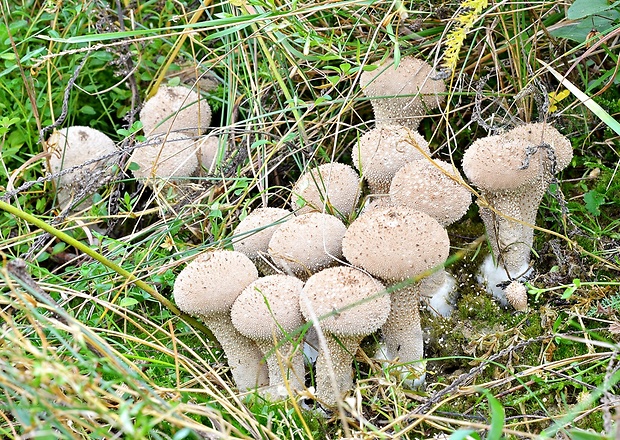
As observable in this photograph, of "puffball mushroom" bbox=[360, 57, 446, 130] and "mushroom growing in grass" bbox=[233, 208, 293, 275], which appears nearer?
"mushroom growing in grass" bbox=[233, 208, 293, 275]

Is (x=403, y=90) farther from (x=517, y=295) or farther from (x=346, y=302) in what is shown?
(x=346, y=302)

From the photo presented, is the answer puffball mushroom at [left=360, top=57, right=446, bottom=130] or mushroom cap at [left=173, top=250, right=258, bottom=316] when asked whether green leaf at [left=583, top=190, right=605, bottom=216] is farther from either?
mushroom cap at [left=173, top=250, right=258, bottom=316]

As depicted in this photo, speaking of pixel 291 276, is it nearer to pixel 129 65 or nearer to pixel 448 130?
pixel 448 130

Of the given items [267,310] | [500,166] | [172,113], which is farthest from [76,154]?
[500,166]

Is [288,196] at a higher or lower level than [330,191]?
lower

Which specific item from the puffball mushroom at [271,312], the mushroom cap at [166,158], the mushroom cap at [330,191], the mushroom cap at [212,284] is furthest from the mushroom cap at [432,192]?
the mushroom cap at [166,158]

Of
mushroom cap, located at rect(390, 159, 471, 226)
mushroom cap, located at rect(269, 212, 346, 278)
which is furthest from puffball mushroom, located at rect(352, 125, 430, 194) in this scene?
mushroom cap, located at rect(269, 212, 346, 278)

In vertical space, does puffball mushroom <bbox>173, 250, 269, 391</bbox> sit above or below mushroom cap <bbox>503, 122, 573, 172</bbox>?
below
